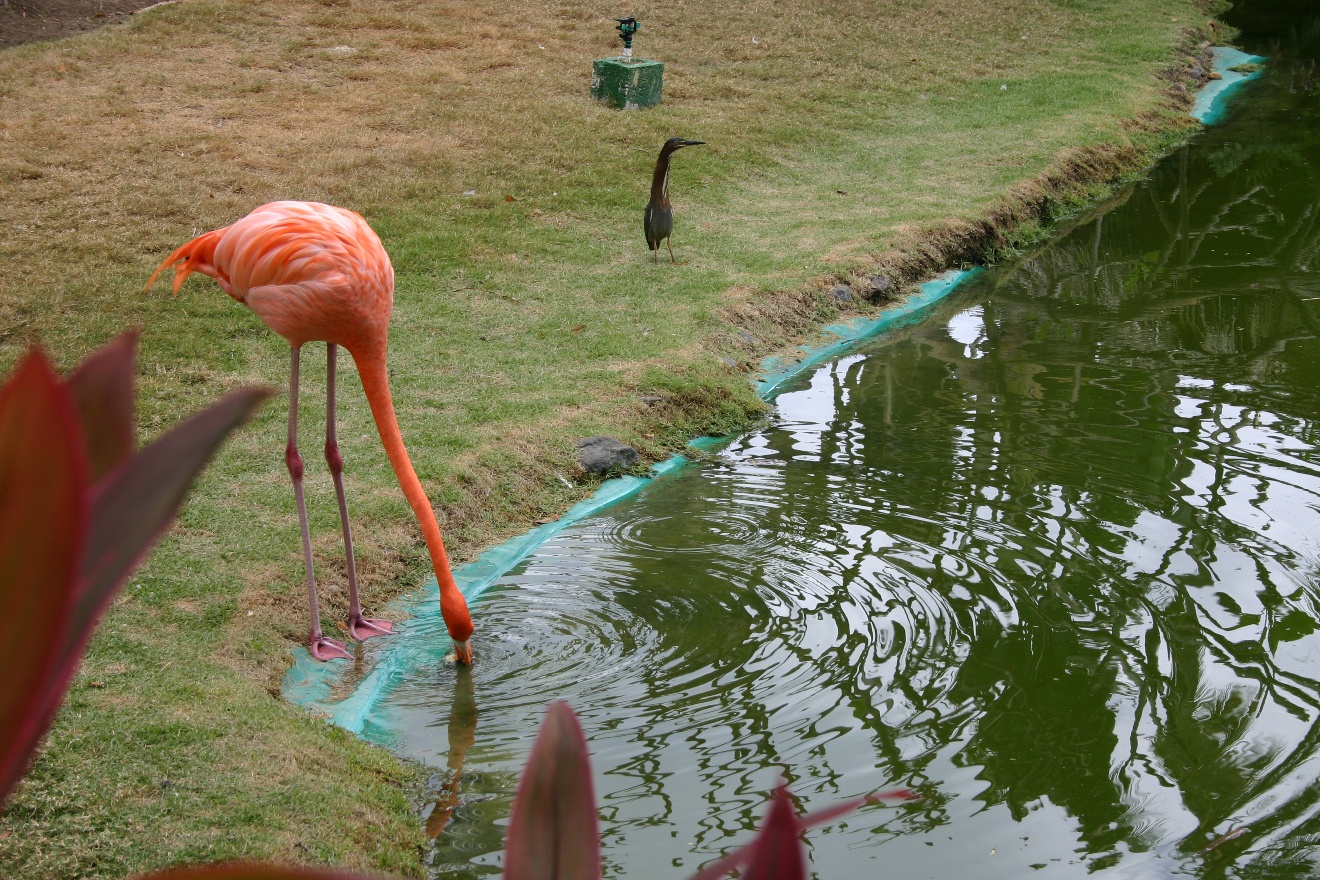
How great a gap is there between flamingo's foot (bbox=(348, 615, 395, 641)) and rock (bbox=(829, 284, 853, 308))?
4539 millimetres

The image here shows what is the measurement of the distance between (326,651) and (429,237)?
4.50 metres

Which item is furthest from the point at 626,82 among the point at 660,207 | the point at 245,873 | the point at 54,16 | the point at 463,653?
the point at 245,873

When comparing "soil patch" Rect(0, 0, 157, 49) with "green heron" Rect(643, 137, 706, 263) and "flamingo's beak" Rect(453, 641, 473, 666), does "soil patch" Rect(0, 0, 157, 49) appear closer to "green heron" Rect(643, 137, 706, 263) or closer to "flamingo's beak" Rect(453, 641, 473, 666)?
"green heron" Rect(643, 137, 706, 263)

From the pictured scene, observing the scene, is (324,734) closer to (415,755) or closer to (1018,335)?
(415,755)

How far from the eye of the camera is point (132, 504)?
1.39 feet

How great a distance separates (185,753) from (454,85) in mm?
9153

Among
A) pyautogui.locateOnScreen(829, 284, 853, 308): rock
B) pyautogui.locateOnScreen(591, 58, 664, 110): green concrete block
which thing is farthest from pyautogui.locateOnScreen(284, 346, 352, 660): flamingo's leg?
pyautogui.locateOnScreen(591, 58, 664, 110): green concrete block

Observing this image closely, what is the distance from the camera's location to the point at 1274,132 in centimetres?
1278

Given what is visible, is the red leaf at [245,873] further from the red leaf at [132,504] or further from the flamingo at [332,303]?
the flamingo at [332,303]

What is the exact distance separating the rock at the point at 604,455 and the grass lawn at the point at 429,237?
121mm

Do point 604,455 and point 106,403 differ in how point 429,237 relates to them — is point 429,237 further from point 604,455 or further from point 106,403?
point 106,403

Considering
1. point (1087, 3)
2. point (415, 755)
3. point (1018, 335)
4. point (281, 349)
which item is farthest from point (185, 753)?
point (1087, 3)

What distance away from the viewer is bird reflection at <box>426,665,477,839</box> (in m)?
3.30

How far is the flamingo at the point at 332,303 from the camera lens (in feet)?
12.7
